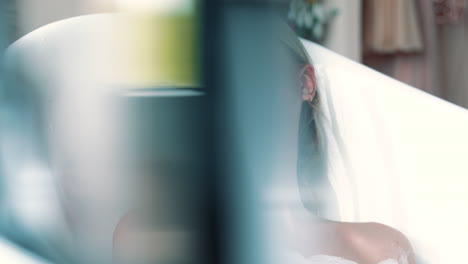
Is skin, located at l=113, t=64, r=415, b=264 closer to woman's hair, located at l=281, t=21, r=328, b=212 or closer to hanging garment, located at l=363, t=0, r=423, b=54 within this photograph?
woman's hair, located at l=281, t=21, r=328, b=212

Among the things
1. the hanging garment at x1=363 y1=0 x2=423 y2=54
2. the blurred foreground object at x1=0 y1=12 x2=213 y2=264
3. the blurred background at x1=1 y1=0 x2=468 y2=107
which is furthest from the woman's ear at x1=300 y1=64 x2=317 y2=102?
the hanging garment at x1=363 y1=0 x2=423 y2=54

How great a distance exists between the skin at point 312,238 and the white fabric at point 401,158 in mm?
86

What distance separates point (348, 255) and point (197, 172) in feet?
2.01

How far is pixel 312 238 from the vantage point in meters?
0.58

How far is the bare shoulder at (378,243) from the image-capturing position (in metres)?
0.80

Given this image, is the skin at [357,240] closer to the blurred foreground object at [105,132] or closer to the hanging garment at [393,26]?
the blurred foreground object at [105,132]

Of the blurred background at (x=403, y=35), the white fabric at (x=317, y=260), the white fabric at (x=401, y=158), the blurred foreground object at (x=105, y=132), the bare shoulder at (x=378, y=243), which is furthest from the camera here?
the blurred background at (x=403, y=35)

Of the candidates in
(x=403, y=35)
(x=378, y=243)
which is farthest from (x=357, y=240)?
(x=403, y=35)

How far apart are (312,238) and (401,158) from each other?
46 centimetres

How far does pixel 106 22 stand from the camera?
0.75 feet

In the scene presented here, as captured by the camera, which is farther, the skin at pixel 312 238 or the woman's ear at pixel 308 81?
the woman's ear at pixel 308 81

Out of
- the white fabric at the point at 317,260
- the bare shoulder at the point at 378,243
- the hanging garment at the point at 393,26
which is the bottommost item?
the bare shoulder at the point at 378,243

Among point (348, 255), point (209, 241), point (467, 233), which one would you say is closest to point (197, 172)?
point (209, 241)

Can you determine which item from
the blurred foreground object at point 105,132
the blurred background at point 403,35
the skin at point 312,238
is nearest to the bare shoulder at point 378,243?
the skin at point 312,238
